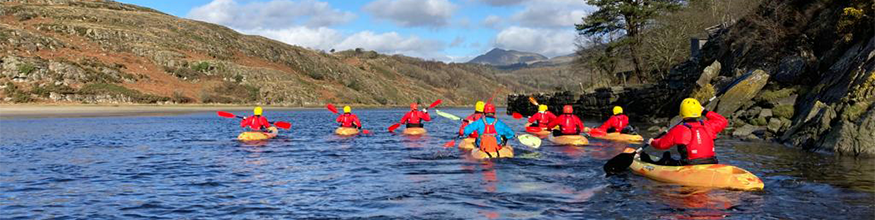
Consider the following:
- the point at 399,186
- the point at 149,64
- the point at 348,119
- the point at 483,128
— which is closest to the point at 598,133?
the point at 483,128

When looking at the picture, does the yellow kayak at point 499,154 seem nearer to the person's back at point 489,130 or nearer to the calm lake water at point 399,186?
the person's back at point 489,130

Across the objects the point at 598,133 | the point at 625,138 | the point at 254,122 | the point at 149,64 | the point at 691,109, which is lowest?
the point at 625,138

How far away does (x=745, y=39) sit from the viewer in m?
30.2

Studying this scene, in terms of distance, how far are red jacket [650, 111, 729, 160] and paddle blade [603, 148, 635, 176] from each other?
151cm

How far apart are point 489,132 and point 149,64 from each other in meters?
76.8

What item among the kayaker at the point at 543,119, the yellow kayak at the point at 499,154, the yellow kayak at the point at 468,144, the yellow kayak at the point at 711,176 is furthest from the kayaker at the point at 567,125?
the yellow kayak at the point at 711,176

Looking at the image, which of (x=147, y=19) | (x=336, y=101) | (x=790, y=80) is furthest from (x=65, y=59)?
(x=790, y=80)

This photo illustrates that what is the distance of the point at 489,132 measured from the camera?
1761cm

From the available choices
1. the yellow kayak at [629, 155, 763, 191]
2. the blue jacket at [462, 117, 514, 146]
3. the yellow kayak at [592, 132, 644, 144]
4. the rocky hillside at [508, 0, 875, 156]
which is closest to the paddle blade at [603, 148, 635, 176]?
the yellow kayak at [629, 155, 763, 191]

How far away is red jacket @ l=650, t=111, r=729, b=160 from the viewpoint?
11945 millimetres

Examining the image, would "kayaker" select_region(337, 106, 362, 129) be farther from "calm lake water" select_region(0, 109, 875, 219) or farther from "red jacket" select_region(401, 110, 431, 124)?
"calm lake water" select_region(0, 109, 875, 219)

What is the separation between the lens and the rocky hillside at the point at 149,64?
64.4 meters

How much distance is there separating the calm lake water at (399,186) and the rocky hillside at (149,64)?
163 feet

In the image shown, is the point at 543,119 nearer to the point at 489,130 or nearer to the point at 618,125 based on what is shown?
the point at 618,125
